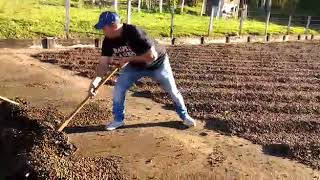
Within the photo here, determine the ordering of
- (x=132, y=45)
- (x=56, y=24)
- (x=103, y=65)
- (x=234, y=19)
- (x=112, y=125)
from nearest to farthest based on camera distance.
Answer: (x=132, y=45), (x=103, y=65), (x=112, y=125), (x=56, y=24), (x=234, y=19)

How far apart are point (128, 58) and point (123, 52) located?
0.13m

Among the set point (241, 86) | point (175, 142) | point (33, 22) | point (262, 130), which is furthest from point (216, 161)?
point (33, 22)

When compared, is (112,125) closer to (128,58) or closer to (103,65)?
(103,65)

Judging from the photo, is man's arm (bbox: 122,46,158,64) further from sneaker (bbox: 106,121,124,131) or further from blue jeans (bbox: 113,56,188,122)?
sneaker (bbox: 106,121,124,131)

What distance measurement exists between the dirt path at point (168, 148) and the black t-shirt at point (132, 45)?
93 centimetres

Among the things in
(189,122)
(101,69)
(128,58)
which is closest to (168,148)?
(189,122)

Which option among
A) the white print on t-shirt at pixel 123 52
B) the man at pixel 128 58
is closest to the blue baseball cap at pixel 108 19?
the man at pixel 128 58

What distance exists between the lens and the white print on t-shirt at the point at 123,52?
601 centimetres

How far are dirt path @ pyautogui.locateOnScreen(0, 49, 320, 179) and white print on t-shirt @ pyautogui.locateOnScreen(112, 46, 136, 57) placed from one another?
101 cm

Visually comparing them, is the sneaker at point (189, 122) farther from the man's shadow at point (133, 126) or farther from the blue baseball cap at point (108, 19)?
the blue baseball cap at point (108, 19)

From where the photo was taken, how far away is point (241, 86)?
961cm

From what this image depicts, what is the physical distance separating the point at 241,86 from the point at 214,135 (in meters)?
3.25

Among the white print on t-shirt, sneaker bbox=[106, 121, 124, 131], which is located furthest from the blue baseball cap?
sneaker bbox=[106, 121, 124, 131]

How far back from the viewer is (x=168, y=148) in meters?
5.91
